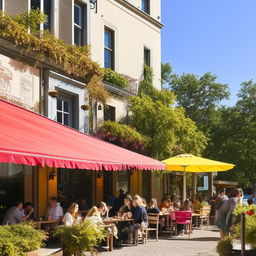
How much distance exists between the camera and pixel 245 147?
45.0 m

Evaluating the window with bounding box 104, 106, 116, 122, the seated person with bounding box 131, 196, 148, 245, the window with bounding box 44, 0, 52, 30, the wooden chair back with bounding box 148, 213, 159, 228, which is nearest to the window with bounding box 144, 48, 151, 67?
the window with bounding box 104, 106, 116, 122

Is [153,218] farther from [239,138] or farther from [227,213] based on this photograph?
[239,138]

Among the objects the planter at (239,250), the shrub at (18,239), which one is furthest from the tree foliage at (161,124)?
the shrub at (18,239)

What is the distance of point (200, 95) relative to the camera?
51.7 m

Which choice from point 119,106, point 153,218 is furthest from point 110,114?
point 153,218

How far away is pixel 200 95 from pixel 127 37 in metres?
29.1

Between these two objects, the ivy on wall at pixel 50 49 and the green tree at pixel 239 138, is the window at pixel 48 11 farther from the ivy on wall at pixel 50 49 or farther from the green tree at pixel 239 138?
the green tree at pixel 239 138

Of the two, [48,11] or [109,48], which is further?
[109,48]

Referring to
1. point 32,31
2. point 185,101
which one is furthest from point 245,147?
point 32,31

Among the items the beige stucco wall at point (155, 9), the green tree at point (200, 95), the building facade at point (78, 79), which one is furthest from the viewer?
the green tree at point (200, 95)

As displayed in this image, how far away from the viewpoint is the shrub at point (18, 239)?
774 centimetres

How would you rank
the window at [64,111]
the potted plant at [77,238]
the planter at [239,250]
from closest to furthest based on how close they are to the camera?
1. the planter at [239,250]
2. the potted plant at [77,238]
3. the window at [64,111]

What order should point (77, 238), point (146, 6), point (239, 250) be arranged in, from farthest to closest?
point (146, 6), point (239, 250), point (77, 238)

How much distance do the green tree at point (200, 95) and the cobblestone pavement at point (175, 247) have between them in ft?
109
